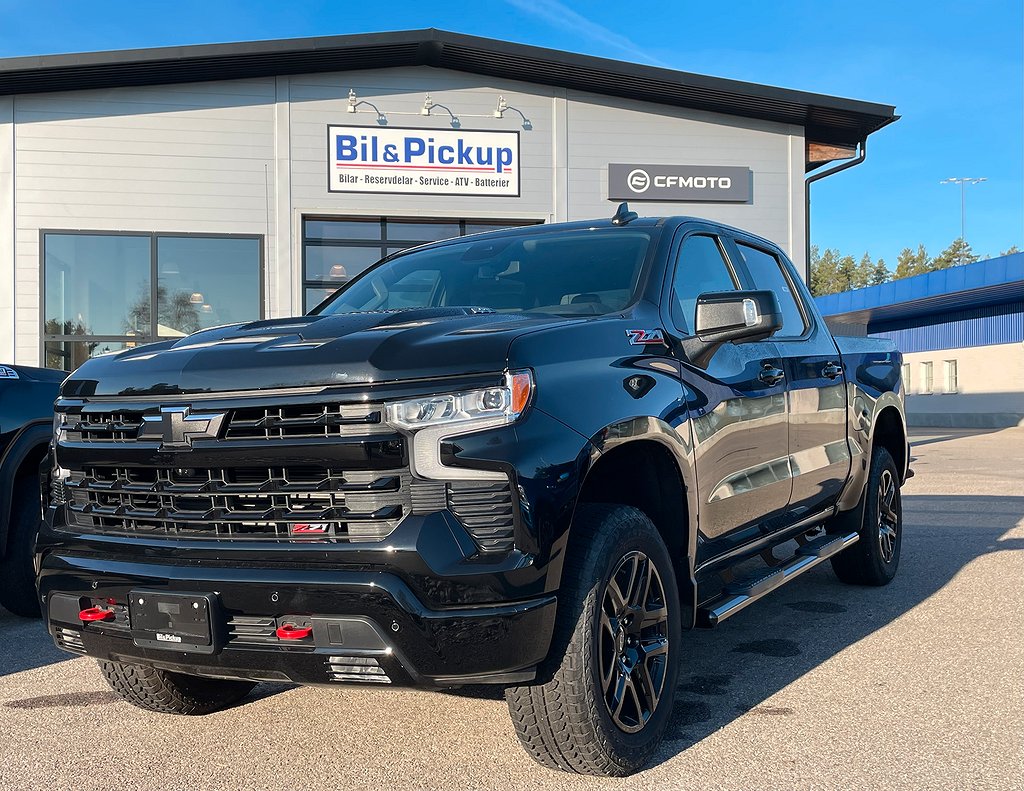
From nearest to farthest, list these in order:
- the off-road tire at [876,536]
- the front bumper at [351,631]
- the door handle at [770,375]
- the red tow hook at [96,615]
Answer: the front bumper at [351,631] → the red tow hook at [96,615] → the door handle at [770,375] → the off-road tire at [876,536]

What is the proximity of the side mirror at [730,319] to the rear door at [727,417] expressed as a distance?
7 centimetres

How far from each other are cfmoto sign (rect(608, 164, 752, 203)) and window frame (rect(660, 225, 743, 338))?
1068cm

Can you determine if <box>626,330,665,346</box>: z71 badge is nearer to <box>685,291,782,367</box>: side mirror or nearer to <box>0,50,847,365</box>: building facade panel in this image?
<box>685,291,782,367</box>: side mirror

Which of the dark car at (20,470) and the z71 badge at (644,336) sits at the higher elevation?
the z71 badge at (644,336)

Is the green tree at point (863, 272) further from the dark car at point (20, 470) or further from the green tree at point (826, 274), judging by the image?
the dark car at point (20, 470)

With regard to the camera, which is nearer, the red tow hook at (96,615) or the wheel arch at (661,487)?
the red tow hook at (96,615)

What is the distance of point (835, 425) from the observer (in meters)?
5.00

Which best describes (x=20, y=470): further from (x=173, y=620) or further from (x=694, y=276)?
(x=694, y=276)

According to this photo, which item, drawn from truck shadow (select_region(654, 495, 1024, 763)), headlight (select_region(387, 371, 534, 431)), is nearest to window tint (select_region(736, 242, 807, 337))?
truck shadow (select_region(654, 495, 1024, 763))

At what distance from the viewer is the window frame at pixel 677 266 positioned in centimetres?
364

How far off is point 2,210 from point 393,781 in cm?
1296

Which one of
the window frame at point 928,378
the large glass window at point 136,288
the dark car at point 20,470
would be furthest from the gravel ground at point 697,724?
the window frame at point 928,378

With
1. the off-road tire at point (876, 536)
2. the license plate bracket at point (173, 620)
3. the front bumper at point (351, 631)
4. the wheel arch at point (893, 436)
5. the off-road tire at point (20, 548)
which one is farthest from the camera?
the wheel arch at point (893, 436)

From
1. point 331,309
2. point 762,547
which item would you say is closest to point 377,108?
point 331,309
